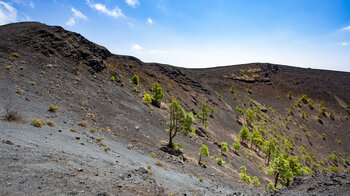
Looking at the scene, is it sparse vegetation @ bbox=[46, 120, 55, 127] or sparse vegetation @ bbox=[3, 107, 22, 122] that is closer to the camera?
sparse vegetation @ bbox=[3, 107, 22, 122]

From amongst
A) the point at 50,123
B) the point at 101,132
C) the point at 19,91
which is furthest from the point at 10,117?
the point at 101,132

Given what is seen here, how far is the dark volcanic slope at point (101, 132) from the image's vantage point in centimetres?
849

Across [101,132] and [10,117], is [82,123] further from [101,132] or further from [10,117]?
[10,117]

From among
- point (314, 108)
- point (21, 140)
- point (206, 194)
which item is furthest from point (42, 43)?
point (314, 108)

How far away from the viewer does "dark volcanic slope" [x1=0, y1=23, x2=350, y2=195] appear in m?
8.49

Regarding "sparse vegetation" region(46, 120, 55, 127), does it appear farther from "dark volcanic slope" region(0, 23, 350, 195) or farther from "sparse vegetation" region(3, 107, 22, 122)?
"sparse vegetation" region(3, 107, 22, 122)

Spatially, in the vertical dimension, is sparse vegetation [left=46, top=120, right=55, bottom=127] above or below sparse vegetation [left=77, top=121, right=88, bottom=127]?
above

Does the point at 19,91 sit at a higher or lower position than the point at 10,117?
higher

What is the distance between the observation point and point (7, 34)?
3047 cm

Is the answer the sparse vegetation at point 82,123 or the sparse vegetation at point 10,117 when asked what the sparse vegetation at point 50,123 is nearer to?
the sparse vegetation at point 10,117

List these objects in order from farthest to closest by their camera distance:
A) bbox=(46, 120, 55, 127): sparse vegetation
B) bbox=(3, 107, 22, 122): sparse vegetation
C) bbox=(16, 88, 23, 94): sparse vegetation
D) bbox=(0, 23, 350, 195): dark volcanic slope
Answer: bbox=(16, 88, 23, 94): sparse vegetation
bbox=(46, 120, 55, 127): sparse vegetation
bbox=(3, 107, 22, 122): sparse vegetation
bbox=(0, 23, 350, 195): dark volcanic slope

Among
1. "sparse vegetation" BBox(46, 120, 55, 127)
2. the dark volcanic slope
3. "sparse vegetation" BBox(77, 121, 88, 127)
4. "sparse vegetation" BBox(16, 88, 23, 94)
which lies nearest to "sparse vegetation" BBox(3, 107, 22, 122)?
the dark volcanic slope

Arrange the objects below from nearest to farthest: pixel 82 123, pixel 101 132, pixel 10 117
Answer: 1. pixel 10 117
2. pixel 82 123
3. pixel 101 132

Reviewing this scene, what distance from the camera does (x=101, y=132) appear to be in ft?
60.7
